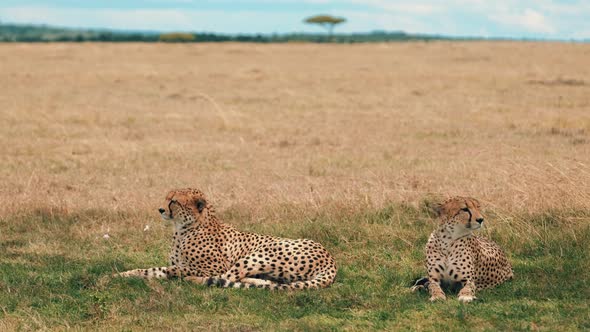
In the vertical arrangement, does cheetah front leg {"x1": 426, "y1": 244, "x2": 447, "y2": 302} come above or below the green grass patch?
above

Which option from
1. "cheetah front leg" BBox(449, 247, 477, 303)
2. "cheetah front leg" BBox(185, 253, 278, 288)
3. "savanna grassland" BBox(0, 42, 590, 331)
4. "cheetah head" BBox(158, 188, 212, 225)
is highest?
"cheetah head" BBox(158, 188, 212, 225)

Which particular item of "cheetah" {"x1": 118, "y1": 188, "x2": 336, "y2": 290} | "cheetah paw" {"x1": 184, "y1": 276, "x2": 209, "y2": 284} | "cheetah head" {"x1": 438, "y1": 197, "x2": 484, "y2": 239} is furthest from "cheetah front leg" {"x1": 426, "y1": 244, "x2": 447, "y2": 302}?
"cheetah paw" {"x1": 184, "y1": 276, "x2": 209, "y2": 284}

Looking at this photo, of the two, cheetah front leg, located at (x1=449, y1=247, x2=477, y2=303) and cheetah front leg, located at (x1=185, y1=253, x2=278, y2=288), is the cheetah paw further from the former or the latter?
cheetah front leg, located at (x1=449, y1=247, x2=477, y2=303)

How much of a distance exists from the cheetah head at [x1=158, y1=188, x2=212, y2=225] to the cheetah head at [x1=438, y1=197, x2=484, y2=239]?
5.72 ft

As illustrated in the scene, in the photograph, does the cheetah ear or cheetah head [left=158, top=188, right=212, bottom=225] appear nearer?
cheetah head [left=158, top=188, right=212, bottom=225]

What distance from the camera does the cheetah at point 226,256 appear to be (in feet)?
18.9

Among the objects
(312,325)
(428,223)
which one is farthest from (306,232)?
(312,325)

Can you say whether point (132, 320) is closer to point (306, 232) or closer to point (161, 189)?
point (306, 232)

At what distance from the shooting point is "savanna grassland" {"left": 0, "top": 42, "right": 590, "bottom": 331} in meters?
5.23

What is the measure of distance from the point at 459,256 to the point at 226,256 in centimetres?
172

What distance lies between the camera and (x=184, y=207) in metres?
5.87

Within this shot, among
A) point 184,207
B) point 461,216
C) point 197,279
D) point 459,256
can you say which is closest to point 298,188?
point 184,207

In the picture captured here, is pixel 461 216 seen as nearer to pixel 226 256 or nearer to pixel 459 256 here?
pixel 459 256

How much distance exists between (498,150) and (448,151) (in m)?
0.83
